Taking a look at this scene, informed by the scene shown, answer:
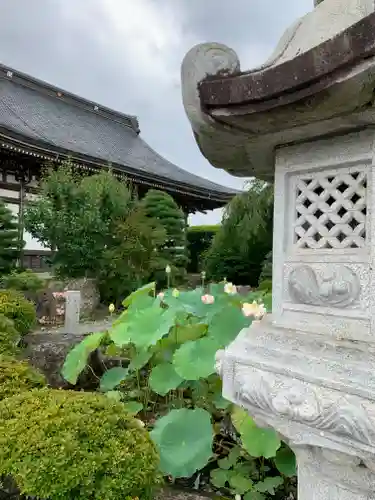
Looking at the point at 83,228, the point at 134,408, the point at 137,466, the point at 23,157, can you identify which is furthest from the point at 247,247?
the point at 137,466

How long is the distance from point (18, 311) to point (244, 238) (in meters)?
6.24

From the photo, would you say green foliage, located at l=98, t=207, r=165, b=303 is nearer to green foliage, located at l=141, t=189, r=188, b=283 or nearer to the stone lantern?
green foliage, located at l=141, t=189, r=188, b=283

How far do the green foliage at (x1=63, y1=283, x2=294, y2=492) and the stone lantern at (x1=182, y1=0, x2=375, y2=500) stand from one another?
820mm

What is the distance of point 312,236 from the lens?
150 cm

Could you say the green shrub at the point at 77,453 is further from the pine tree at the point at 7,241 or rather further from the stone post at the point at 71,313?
the pine tree at the point at 7,241

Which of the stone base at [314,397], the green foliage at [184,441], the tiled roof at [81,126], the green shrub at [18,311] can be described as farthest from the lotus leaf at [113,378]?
the tiled roof at [81,126]

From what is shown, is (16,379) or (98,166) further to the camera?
(98,166)

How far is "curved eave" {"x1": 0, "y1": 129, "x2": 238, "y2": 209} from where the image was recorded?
8.84 meters

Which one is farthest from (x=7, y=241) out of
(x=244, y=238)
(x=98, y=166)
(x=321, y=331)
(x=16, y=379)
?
(x=321, y=331)

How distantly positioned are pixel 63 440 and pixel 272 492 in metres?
1.37

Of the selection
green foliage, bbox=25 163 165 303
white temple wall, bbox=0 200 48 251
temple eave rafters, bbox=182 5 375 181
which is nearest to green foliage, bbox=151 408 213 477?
temple eave rafters, bbox=182 5 375 181

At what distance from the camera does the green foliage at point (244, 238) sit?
10.3m

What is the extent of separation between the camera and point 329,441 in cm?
→ 131

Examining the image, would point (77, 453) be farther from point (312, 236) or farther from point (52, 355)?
point (52, 355)
